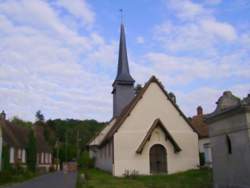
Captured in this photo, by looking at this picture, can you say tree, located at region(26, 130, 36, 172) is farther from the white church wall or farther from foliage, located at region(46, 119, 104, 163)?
foliage, located at region(46, 119, 104, 163)

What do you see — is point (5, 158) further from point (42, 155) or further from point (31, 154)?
point (42, 155)

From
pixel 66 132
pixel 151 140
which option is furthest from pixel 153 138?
pixel 66 132

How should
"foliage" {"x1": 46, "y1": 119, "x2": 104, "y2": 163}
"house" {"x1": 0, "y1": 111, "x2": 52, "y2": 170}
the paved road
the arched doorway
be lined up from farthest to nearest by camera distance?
"foliage" {"x1": 46, "y1": 119, "x2": 104, "y2": 163} → "house" {"x1": 0, "y1": 111, "x2": 52, "y2": 170} → the arched doorway → the paved road

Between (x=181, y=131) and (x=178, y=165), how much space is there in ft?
9.10

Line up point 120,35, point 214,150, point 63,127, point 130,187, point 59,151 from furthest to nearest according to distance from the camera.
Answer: point 63,127
point 59,151
point 120,35
point 130,187
point 214,150

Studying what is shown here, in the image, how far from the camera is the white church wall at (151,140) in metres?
27.1

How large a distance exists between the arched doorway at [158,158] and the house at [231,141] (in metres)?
14.5

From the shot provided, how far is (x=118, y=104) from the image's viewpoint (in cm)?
3834

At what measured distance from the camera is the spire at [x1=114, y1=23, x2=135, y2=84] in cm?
3822

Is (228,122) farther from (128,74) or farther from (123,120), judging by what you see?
(128,74)

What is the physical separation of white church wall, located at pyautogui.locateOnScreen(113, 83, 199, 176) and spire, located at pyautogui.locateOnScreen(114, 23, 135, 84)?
9686mm

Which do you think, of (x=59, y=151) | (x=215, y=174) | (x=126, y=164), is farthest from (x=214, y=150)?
(x=59, y=151)

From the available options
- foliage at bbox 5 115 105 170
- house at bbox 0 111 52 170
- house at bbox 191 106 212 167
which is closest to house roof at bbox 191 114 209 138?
house at bbox 191 106 212 167

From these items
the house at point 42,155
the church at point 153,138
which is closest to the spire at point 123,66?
the church at point 153,138
